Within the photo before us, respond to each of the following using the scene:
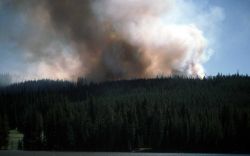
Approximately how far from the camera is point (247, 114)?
655 ft

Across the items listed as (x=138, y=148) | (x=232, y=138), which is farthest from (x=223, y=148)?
(x=138, y=148)

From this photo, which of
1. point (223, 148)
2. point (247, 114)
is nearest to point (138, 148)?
point (223, 148)

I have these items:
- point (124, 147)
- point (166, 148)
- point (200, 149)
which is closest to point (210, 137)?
point (200, 149)

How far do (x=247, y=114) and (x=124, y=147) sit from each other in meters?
51.6

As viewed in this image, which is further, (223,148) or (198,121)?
(198,121)

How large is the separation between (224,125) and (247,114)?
1070cm

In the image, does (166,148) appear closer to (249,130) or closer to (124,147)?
(124,147)

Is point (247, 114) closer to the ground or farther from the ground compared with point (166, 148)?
farther from the ground

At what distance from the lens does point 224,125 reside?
19800cm

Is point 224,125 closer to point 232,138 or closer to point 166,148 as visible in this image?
point 232,138

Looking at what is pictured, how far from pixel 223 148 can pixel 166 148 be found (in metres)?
22.5

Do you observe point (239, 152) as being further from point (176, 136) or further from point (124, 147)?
point (124, 147)

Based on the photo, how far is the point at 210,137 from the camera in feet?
620

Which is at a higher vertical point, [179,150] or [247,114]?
[247,114]
